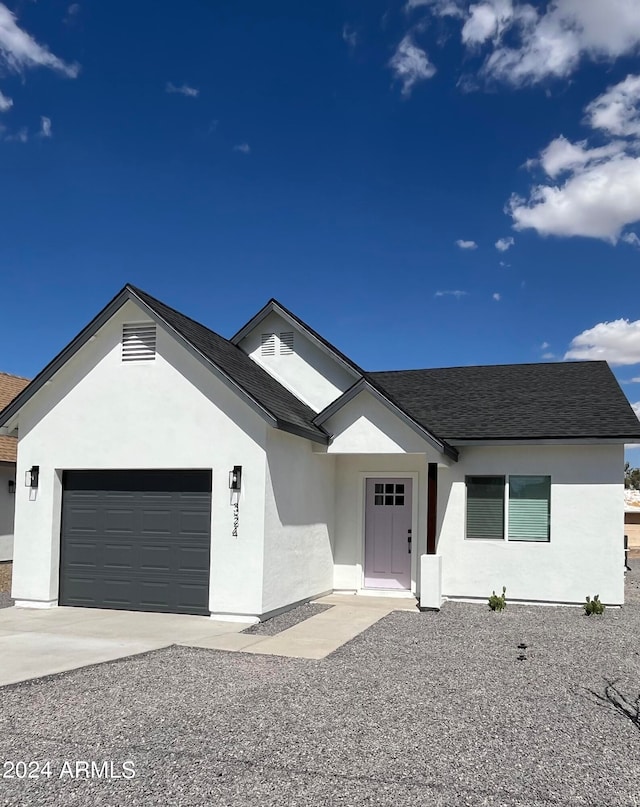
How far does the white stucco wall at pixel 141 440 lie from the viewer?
10.8 metres

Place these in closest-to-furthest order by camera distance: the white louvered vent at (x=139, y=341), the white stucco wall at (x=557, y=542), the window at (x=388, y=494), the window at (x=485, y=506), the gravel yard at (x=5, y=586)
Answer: the white louvered vent at (x=139, y=341)
the gravel yard at (x=5, y=586)
the white stucco wall at (x=557, y=542)
the window at (x=485, y=506)
the window at (x=388, y=494)

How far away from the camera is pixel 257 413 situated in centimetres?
1073

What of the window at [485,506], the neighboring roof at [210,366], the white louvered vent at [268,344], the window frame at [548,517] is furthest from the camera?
the white louvered vent at [268,344]

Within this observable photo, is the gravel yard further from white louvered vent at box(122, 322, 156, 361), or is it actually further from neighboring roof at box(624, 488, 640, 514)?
neighboring roof at box(624, 488, 640, 514)

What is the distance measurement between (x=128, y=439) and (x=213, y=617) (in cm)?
333

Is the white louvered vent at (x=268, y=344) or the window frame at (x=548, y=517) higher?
the white louvered vent at (x=268, y=344)

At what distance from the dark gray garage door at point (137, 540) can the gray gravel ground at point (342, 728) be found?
2.69m

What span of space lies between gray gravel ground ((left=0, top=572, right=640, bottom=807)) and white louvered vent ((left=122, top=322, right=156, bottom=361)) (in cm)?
513

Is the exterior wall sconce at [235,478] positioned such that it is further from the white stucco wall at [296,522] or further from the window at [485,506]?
the window at [485,506]

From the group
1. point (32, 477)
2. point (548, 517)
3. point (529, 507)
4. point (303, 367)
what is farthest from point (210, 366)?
point (548, 517)

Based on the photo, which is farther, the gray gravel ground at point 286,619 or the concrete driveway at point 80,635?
the gray gravel ground at point 286,619

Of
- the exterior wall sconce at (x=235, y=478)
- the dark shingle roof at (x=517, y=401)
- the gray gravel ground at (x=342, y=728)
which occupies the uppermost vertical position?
the dark shingle roof at (x=517, y=401)

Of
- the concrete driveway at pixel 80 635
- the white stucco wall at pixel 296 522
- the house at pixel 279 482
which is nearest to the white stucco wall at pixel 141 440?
the house at pixel 279 482

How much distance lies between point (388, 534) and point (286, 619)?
12.4 feet
